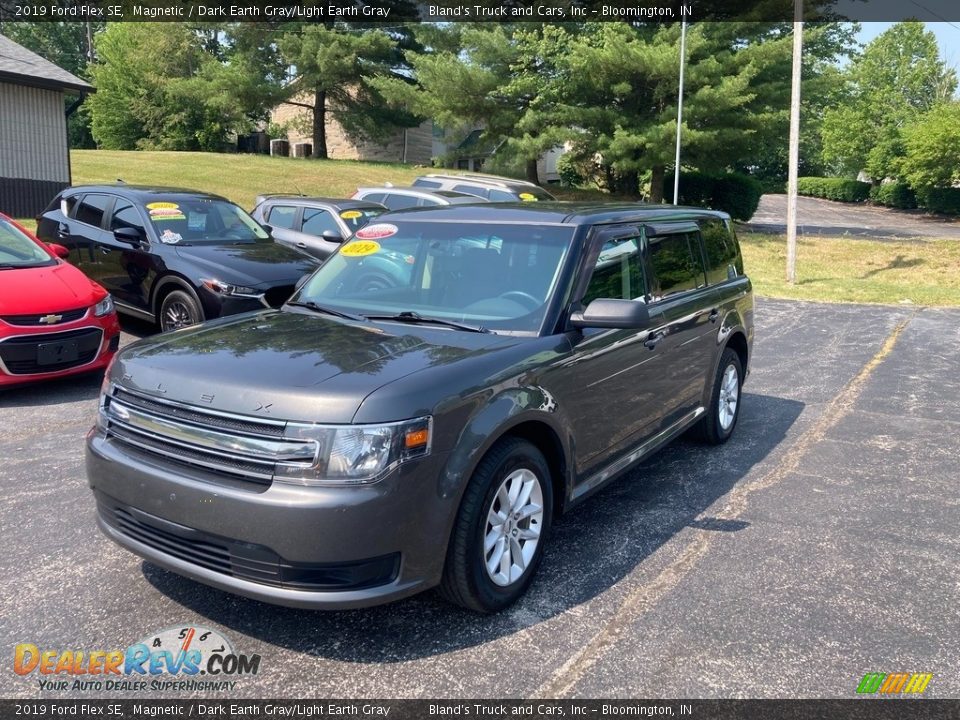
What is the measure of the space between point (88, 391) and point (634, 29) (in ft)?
73.7

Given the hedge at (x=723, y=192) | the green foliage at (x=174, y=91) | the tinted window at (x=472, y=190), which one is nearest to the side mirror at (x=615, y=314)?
the tinted window at (x=472, y=190)

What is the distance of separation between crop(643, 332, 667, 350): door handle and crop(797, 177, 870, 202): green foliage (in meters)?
56.3

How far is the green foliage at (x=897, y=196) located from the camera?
51.5 m

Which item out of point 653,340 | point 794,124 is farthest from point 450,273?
point 794,124

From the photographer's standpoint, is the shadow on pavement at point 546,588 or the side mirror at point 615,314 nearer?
the shadow on pavement at point 546,588

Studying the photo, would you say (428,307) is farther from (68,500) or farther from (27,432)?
(27,432)

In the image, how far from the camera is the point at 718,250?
629cm

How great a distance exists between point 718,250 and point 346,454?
163 inches

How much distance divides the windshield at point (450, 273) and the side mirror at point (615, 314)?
0.85 ft

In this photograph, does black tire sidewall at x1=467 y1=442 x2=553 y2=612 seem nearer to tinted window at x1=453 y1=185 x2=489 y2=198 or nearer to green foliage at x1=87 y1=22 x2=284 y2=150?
tinted window at x1=453 y1=185 x2=489 y2=198

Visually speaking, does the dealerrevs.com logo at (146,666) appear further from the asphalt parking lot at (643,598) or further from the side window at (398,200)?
the side window at (398,200)

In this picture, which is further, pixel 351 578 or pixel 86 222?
pixel 86 222

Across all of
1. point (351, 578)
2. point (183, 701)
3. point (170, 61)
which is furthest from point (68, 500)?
point (170, 61)

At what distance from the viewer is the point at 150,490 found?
327 cm
